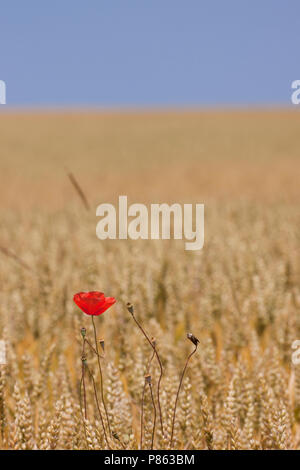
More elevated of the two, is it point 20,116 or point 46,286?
point 20,116

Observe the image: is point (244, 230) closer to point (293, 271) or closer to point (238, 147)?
point (293, 271)

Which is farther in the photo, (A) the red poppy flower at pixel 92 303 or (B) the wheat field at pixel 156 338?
(B) the wheat field at pixel 156 338

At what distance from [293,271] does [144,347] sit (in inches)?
70.1

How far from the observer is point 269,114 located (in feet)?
147

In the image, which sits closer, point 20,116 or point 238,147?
point 238,147

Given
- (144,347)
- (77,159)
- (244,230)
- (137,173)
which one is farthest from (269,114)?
(144,347)

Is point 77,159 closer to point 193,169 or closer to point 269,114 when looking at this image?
point 193,169

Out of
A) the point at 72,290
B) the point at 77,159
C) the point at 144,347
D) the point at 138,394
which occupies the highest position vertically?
the point at 77,159

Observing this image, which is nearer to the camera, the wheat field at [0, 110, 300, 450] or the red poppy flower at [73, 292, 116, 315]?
the red poppy flower at [73, 292, 116, 315]

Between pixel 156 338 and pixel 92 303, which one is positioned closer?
pixel 92 303

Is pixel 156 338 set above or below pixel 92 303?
below

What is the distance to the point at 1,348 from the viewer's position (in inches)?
64.9

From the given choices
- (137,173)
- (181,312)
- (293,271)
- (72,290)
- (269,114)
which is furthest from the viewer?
(269,114)

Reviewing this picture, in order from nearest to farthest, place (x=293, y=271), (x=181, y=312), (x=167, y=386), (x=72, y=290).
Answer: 1. (x=167, y=386)
2. (x=181, y=312)
3. (x=72, y=290)
4. (x=293, y=271)
